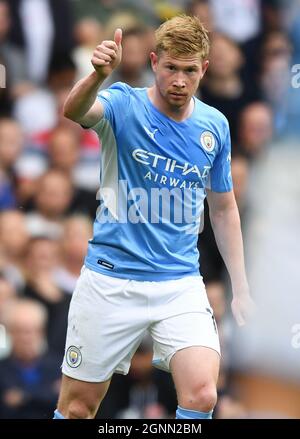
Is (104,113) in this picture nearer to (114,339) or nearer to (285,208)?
(114,339)

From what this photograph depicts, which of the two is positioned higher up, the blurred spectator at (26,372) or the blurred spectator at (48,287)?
the blurred spectator at (48,287)

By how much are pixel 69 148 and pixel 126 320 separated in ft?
9.86

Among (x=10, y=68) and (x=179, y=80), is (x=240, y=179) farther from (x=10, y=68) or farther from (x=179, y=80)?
(x=179, y=80)

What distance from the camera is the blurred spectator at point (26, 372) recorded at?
26.5 ft

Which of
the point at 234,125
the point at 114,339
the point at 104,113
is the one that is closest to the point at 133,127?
the point at 104,113

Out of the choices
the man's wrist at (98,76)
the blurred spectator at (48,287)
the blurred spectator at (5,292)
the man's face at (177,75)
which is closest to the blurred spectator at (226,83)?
the blurred spectator at (48,287)

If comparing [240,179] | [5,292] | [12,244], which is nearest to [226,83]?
[240,179]

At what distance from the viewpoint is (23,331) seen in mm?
8125

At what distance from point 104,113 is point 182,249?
2.92ft

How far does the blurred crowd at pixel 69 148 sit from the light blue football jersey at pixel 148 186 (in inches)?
97.7

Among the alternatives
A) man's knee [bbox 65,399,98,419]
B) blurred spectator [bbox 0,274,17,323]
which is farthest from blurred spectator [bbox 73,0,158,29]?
man's knee [bbox 65,399,98,419]

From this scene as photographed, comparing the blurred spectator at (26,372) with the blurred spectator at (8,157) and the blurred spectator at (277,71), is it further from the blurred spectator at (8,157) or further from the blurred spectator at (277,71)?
the blurred spectator at (277,71)
